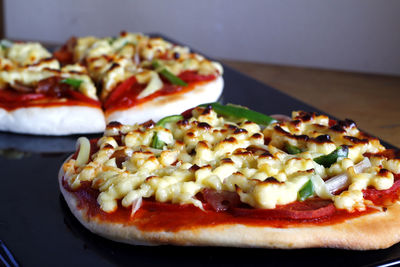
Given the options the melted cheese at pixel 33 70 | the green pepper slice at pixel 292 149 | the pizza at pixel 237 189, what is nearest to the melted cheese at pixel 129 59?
the melted cheese at pixel 33 70

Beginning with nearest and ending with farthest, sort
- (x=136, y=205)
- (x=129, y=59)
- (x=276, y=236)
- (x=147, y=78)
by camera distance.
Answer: (x=276, y=236), (x=136, y=205), (x=147, y=78), (x=129, y=59)

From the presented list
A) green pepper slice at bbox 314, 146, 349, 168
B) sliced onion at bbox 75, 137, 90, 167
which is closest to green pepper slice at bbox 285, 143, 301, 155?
green pepper slice at bbox 314, 146, 349, 168

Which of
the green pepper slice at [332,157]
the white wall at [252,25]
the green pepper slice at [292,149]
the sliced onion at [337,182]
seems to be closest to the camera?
the sliced onion at [337,182]

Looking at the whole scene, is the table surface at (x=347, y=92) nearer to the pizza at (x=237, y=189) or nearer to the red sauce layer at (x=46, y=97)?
the pizza at (x=237, y=189)

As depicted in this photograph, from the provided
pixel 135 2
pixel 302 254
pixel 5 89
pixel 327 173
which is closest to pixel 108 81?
pixel 5 89

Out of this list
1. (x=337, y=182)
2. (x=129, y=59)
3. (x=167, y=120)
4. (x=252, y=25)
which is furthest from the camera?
(x=252, y=25)

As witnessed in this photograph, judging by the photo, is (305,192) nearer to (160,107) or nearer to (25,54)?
(160,107)

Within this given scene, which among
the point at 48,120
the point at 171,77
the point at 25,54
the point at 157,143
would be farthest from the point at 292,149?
the point at 25,54
